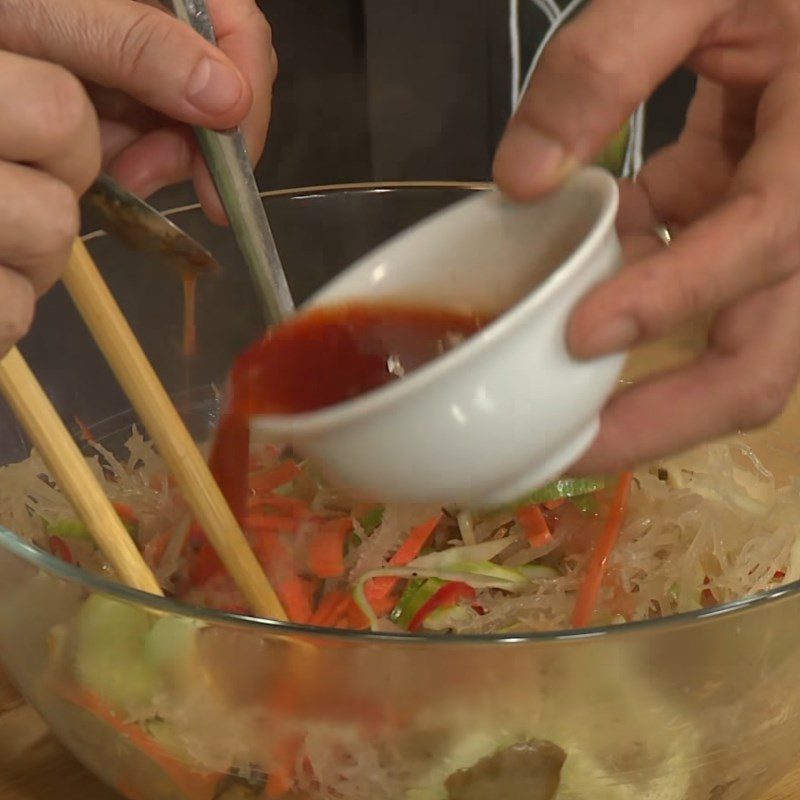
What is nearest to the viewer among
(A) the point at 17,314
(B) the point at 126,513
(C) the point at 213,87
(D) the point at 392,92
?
(A) the point at 17,314

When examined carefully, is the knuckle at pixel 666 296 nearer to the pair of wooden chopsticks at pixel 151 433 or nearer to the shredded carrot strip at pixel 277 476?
the pair of wooden chopsticks at pixel 151 433

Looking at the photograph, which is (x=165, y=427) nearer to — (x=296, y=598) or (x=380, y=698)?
(x=296, y=598)

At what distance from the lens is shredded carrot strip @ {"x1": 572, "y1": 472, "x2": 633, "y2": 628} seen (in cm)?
85

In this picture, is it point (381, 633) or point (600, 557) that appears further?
point (600, 557)

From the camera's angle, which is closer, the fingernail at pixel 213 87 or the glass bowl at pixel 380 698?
the glass bowl at pixel 380 698

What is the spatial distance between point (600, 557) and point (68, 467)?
441 millimetres

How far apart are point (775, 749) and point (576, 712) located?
180mm

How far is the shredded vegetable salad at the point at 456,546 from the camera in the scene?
0.85 metres

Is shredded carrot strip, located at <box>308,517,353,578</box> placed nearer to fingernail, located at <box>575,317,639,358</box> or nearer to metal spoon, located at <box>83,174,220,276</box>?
metal spoon, located at <box>83,174,220,276</box>

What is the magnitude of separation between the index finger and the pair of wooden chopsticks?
290 millimetres

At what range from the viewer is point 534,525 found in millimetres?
922

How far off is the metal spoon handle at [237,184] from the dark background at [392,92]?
936mm

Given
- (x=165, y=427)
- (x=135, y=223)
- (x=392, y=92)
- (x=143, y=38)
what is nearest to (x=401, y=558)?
(x=165, y=427)

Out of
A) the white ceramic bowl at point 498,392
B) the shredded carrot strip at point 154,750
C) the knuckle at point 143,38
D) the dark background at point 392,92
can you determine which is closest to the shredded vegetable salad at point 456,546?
the shredded carrot strip at point 154,750
